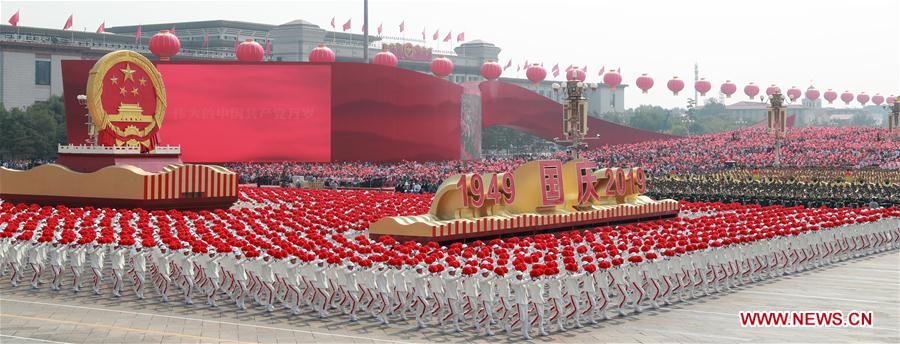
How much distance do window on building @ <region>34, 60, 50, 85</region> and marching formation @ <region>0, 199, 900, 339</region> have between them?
3311 inches

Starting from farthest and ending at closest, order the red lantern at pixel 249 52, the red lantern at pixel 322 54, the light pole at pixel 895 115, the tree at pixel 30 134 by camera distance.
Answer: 1. the tree at pixel 30 134
2. the light pole at pixel 895 115
3. the red lantern at pixel 322 54
4. the red lantern at pixel 249 52

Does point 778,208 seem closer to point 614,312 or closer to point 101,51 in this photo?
point 614,312

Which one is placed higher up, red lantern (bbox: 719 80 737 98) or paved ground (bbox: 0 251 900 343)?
red lantern (bbox: 719 80 737 98)

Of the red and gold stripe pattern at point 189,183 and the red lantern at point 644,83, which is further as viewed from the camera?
the red lantern at point 644,83

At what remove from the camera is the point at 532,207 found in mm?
31969

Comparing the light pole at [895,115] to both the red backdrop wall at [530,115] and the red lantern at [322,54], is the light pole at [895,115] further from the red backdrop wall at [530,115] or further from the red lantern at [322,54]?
the red lantern at [322,54]

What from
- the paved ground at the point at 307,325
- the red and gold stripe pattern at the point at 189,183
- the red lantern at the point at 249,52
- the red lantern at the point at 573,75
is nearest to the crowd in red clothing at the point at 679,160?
the red lantern at the point at 573,75

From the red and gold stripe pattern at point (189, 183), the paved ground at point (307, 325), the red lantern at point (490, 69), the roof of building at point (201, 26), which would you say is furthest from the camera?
the roof of building at point (201, 26)

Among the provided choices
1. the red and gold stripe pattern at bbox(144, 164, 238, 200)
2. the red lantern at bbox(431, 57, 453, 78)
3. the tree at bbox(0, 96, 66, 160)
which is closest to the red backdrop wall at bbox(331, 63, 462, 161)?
the red lantern at bbox(431, 57, 453, 78)

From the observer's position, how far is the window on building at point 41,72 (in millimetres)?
102312

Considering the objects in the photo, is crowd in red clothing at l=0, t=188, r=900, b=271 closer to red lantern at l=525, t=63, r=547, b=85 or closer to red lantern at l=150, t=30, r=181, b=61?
red lantern at l=150, t=30, r=181, b=61

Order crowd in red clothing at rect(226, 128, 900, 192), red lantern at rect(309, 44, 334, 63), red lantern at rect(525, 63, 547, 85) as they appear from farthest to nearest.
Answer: red lantern at rect(525, 63, 547, 85), red lantern at rect(309, 44, 334, 63), crowd in red clothing at rect(226, 128, 900, 192)

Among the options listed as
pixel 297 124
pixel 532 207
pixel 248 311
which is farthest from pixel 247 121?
pixel 248 311

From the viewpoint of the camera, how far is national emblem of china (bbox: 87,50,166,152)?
3953 centimetres
